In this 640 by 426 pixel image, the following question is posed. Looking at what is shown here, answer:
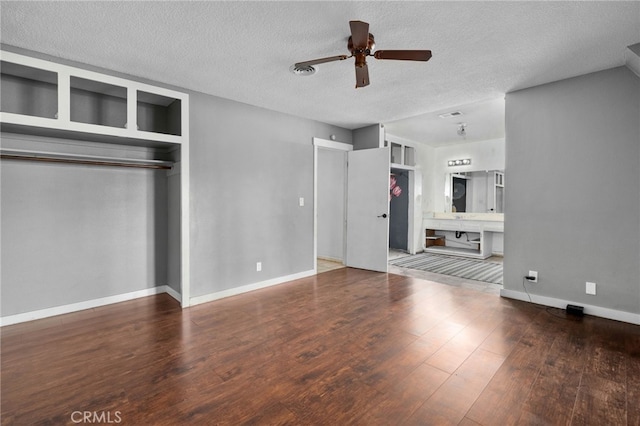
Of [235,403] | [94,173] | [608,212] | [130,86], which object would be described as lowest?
[235,403]

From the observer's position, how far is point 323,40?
8.30ft

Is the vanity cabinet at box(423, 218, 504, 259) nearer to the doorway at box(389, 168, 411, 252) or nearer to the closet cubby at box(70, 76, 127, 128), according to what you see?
the doorway at box(389, 168, 411, 252)

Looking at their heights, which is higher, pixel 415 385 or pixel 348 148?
pixel 348 148

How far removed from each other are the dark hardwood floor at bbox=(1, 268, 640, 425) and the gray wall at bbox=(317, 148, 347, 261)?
2.64 m

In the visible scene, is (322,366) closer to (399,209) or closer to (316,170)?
(316,170)

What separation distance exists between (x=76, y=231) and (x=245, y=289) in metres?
2.00

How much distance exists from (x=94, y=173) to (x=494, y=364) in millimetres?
4268

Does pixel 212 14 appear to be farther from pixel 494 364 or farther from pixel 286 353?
pixel 494 364

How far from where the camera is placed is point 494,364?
2.24m

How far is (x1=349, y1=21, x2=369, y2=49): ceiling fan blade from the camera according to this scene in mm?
2033

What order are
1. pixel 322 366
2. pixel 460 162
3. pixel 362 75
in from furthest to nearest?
pixel 460 162
pixel 362 75
pixel 322 366

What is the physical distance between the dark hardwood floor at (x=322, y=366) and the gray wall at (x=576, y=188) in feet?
1.39

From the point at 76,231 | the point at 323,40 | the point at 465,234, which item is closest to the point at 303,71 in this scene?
the point at 323,40

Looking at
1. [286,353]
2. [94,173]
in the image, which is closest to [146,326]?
[286,353]
